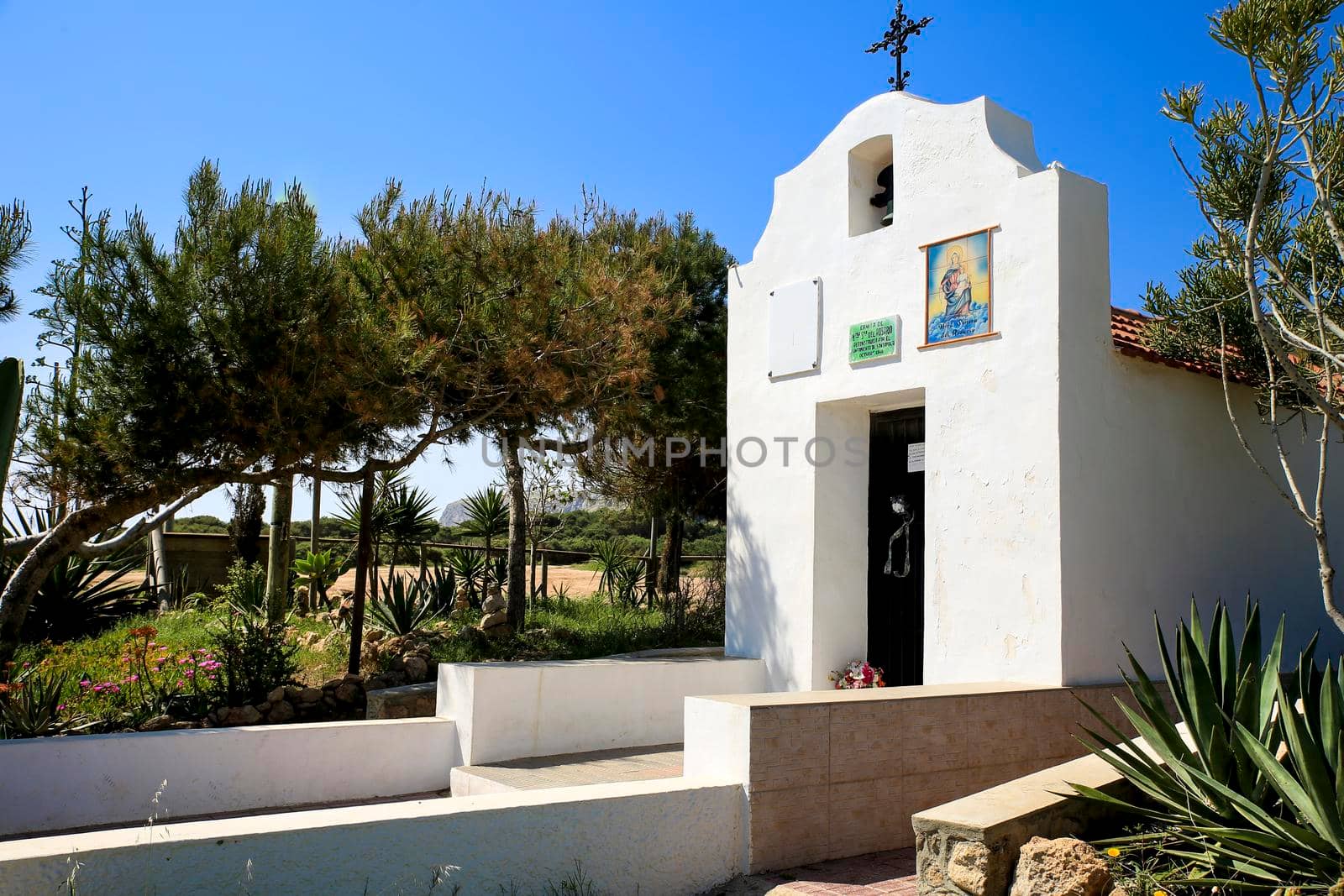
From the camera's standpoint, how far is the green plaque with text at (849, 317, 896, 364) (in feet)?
28.0

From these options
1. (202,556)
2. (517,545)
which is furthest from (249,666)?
(202,556)

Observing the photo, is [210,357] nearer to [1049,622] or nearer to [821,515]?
[821,515]

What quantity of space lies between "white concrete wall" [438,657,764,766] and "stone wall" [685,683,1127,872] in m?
2.37

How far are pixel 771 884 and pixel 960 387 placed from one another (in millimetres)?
4114

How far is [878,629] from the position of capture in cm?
930

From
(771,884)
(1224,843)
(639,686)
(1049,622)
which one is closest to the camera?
(1224,843)

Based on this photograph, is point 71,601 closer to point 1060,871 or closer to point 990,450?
point 990,450

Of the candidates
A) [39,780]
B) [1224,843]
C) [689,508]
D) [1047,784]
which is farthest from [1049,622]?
[689,508]

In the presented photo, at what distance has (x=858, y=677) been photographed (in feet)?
28.7

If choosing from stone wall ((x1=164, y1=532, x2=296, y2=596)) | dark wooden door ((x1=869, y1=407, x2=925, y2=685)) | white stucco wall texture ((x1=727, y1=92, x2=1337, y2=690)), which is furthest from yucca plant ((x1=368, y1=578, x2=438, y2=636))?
dark wooden door ((x1=869, y1=407, x2=925, y2=685))

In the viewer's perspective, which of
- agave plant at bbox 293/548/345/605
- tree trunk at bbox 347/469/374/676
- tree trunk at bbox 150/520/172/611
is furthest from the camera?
agave plant at bbox 293/548/345/605

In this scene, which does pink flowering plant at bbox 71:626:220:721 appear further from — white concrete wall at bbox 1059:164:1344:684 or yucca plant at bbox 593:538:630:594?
yucca plant at bbox 593:538:630:594

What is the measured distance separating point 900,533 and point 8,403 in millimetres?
6875

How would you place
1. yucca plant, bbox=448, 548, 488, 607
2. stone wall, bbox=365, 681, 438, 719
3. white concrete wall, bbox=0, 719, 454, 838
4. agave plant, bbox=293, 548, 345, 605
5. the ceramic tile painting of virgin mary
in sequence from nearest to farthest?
1. white concrete wall, bbox=0, 719, 454, 838
2. the ceramic tile painting of virgin mary
3. stone wall, bbox=365, 681, 438, 719
4. agave plant, bbox=293, 548, 345, 605
5. yucca plant, bbox=448, 548, 488, 607
